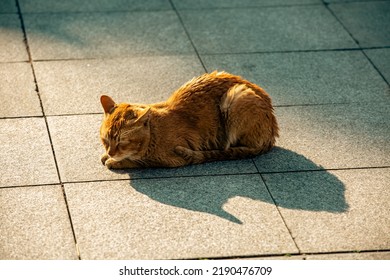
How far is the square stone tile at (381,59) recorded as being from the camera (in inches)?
330

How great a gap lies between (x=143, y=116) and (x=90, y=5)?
3888 millimetres

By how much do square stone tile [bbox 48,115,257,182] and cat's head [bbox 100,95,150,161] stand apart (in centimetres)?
25

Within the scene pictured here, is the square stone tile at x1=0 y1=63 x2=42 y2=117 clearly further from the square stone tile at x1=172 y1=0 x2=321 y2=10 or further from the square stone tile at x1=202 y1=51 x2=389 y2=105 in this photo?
the square stone tile at x1=172 y1=0 x2=321 y2=10

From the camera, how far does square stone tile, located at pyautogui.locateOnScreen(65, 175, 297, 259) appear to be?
17.9 feet

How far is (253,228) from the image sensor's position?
225 inches

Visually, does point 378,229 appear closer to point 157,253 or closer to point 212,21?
point 157,253

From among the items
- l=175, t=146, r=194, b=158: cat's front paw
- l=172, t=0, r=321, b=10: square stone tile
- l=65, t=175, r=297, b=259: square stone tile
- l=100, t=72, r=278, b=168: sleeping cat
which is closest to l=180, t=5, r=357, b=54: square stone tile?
l=172, t=0, r=321, b=10: square stone tile

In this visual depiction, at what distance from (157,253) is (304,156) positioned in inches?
81.7

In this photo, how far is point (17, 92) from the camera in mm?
7512

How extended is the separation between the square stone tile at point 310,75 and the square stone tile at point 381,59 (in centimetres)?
9

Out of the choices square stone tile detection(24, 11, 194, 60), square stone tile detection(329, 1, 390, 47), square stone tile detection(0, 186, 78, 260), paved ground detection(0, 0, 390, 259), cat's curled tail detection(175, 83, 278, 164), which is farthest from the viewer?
square stone tile detection(329, 1, 390, 47)

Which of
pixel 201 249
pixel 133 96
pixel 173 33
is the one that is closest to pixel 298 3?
pixel 173 33

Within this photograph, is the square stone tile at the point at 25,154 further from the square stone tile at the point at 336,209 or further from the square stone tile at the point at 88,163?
the square stone tile at the point at 336,209

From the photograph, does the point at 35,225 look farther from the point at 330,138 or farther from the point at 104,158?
the point at 330,138
